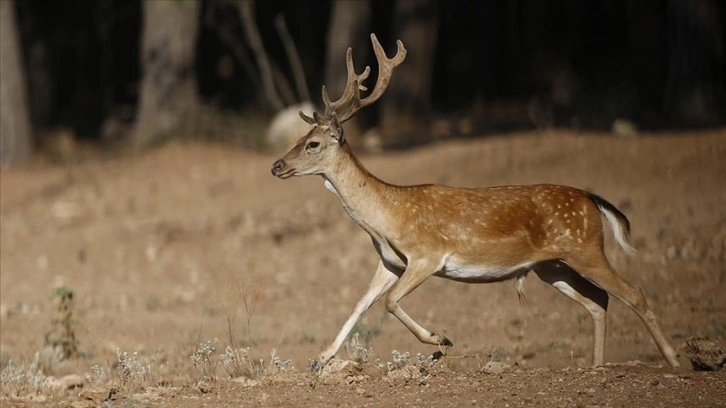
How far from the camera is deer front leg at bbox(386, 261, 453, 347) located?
9.63 metres

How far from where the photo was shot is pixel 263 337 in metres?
13.0

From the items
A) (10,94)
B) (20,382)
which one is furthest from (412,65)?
(20,382)

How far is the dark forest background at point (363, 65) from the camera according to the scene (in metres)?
24.7

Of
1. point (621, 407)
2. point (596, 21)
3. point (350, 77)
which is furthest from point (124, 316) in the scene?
point (596, 21)

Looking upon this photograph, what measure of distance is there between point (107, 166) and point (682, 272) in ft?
39.9

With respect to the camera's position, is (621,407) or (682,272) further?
(682,272)

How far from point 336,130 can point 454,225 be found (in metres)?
1.10

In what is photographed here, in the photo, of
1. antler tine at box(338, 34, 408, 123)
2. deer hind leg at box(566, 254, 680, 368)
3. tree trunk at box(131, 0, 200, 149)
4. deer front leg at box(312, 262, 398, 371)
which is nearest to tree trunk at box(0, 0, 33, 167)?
tree trunk at box(131, 0, 200, 149)

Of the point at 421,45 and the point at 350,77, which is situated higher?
the point at 421,45

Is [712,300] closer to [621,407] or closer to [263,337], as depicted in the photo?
[263,337]

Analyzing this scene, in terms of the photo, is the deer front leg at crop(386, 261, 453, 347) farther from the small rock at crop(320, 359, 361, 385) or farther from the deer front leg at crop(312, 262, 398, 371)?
the small rock at crop(320, 359, 361, 385)

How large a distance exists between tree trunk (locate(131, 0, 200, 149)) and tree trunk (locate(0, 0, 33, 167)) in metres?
2.09

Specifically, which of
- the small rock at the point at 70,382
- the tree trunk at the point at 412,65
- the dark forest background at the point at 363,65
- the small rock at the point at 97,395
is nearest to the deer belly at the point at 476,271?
the small rock at the point at 97,395

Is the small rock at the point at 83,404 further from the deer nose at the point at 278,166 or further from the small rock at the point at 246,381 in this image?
the deer nose at the point at 278,166
